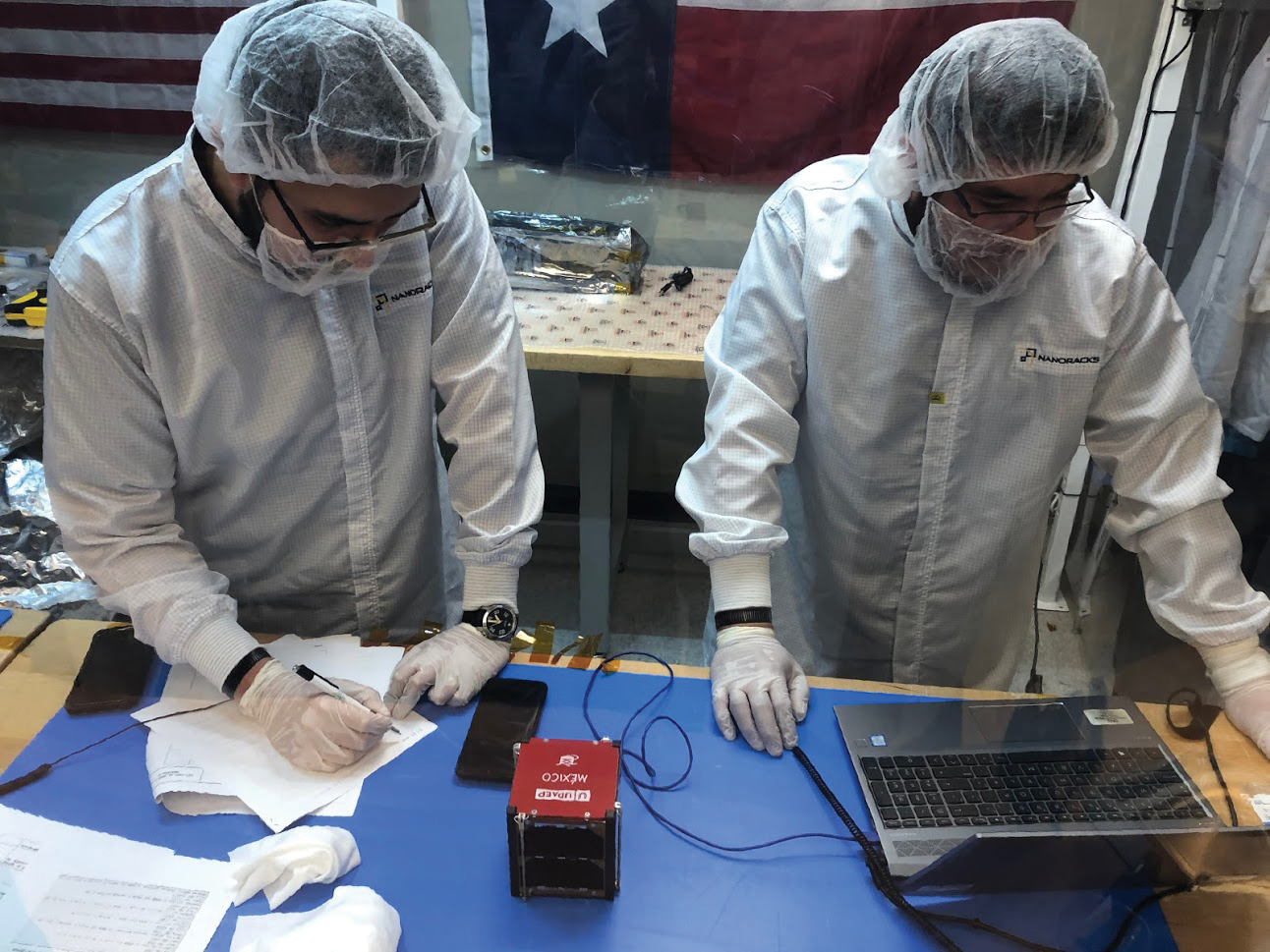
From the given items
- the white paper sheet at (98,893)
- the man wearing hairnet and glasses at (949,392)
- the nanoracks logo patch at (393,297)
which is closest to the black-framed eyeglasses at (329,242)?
the nanoracks logo patch at (393,297)

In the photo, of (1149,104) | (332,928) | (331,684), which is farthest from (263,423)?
(1149,104)

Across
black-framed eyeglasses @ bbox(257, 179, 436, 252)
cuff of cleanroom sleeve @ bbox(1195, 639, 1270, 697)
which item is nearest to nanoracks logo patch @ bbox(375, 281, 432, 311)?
black-framed eyeglasses @ bbox(257, 179, 436, 252)

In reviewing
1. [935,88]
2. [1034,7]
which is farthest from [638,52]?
[935,88]

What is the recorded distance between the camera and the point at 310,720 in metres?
1.01

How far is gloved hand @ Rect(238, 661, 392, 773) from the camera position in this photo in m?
0.99

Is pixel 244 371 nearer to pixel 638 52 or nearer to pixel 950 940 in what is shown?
pixel 950 940

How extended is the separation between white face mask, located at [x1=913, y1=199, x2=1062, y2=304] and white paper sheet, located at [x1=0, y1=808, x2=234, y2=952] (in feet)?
3.43

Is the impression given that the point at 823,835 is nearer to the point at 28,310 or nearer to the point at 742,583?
the point at 742,583

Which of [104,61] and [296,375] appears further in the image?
[104,61]

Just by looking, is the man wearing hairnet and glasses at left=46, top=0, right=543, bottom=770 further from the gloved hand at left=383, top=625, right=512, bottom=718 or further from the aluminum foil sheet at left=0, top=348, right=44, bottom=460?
the aluminum foil sheet at left=0, top=348, right=44, bottom=460

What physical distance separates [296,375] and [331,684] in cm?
39

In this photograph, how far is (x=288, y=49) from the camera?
89 centimetres

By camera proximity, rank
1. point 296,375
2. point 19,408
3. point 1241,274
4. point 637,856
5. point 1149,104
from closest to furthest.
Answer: point 637,856 → point 296,375 → point 1241,274 → point 1149,104 → point 19,408

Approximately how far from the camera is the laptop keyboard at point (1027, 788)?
3.04ft
